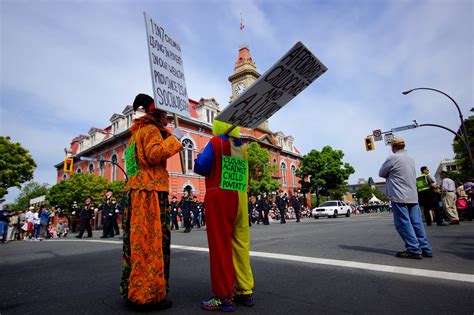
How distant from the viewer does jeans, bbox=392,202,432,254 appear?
4.46 m

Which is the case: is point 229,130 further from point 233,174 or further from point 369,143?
point 369,143

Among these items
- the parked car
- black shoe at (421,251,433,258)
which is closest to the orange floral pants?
black shoe at (421,251,433,258)

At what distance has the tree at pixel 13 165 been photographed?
33.5 metres

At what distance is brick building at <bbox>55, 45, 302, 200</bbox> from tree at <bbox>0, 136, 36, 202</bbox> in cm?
621

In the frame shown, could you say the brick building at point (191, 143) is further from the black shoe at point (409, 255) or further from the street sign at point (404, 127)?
the black shoe at point (409, 255)

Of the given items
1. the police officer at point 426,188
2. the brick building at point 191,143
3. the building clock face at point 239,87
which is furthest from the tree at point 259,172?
the police officer at point 426,188

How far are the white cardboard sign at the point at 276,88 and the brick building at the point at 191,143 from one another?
1928 centimetres

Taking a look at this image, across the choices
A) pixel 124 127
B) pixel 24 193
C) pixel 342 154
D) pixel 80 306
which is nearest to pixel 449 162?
pixel 342 154

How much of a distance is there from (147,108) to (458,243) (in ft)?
20.8

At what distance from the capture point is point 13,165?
3400cm

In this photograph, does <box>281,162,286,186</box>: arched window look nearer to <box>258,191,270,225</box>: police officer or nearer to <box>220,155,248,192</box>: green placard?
<box>258,191,270,225</box>: police officer

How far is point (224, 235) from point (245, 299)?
602mm

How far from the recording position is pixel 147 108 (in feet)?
10.2

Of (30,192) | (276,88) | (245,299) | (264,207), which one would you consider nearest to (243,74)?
(264,207)
